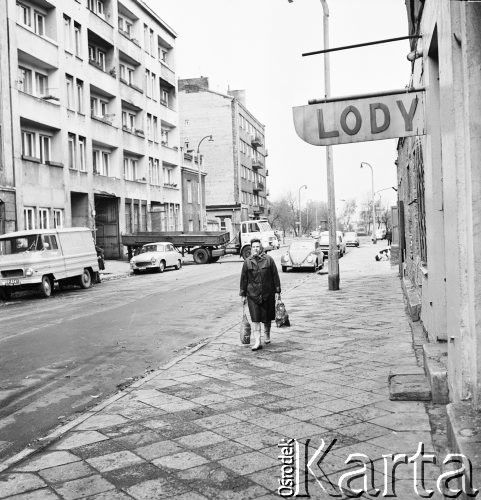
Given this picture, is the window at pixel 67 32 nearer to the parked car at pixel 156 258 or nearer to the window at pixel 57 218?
the window at pixel 57 218

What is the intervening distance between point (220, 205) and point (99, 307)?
52.1m

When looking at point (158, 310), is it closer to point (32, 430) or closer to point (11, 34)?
point (32, 430)

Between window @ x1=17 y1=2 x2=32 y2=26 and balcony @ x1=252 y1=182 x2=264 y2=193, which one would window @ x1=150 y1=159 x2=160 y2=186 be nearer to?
window @ x1=17 y1=2 x2=32 y2=26

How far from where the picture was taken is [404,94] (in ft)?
17.4

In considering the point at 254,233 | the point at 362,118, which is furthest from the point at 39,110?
the point at 362,118

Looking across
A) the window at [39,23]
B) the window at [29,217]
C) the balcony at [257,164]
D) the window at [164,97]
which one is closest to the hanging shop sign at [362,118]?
the window at [29,217]

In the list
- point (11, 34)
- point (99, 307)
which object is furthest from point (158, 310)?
point (11, 34)

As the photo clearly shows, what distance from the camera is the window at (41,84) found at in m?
30.4

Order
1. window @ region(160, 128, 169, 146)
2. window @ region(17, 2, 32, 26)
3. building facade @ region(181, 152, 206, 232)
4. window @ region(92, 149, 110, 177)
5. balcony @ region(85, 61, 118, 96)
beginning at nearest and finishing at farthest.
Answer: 1. window @ region(17, 2, 32, 26)
2. balcony @ region(85, 61, 118, 96)
3. window @ region(92, 149, 110, 177)
4. window @ region(160, 128, 169, 146)
5. building facade @ region(181, 152, 206, 232)

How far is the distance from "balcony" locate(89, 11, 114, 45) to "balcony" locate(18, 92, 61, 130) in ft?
25.0

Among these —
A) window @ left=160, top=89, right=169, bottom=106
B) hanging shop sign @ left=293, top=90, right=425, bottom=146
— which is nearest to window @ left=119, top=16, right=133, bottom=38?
window @ left=160, top=89, right=169, bottom=106

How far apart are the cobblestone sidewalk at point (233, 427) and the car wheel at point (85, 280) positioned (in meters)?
14.3

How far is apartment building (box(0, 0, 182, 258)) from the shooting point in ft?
94.1

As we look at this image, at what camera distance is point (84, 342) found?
10312mm
